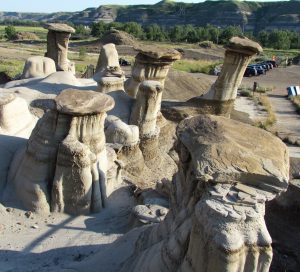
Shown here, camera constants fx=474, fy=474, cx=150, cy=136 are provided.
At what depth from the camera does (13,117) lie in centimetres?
847

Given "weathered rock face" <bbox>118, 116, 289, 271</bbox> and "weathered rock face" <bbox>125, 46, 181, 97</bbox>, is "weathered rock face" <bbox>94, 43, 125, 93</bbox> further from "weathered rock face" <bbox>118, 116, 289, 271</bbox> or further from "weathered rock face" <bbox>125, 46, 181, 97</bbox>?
"weathered rock face" <bbox>118, 116, 289, 271</bbox>

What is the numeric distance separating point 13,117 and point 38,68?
5.58 meters

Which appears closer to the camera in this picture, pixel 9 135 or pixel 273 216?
pixel 9 135

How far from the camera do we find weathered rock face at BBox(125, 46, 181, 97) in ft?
37.8

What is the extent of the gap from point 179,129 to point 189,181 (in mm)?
503

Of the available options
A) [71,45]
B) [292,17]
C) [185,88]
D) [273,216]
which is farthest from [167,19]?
[273,216]

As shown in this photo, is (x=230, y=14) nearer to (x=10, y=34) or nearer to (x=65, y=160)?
A: (x=10, y=34)

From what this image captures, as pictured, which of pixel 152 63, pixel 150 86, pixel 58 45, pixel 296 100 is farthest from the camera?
pixel 296 100

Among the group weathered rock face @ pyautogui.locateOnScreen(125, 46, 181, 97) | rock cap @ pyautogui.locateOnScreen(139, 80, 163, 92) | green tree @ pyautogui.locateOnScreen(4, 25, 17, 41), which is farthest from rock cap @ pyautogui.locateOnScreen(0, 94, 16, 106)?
green tree @ pyautogui.locateOnScreen(4, 25, 17, 41)

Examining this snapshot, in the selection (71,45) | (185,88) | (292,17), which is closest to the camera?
(185,88)

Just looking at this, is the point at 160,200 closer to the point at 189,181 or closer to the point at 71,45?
the point at 189,181

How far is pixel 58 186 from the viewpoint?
22.3 feet

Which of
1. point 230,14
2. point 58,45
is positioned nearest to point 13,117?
point 58,45

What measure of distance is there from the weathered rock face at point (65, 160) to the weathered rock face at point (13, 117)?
4.78 ft
